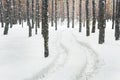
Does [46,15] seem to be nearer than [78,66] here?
No

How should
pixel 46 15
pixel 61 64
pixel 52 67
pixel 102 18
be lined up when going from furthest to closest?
pixel 102 18 < pixel 46 15 < pixel 61 64 < pixel 52 67

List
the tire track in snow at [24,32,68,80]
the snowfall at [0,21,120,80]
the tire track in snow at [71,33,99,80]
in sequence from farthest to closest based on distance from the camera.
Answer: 1. the tire track in snow at [71,33,99,80]
2. the tire track in snow at [24,32,68,80]
3. the snowfall at [0,21,120,80]

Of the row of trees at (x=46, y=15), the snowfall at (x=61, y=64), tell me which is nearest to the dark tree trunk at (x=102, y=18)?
the row of trees at (x=46, y=15)

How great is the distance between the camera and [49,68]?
18422 millimetres

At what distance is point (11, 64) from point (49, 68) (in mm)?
2708

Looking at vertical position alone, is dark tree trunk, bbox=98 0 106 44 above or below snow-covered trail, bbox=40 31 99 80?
above

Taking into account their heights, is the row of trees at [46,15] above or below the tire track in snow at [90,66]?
above

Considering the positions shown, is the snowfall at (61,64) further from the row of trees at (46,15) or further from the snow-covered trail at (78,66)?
the row of trees at (46,15)

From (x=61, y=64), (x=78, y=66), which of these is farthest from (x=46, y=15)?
(x=78, y=66)

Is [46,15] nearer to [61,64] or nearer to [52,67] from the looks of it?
[61,64]

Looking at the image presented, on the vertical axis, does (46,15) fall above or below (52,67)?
above

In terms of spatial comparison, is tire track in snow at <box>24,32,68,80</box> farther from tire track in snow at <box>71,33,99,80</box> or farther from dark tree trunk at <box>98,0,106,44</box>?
dark tree trunk at <box>98,0,106,44</box>

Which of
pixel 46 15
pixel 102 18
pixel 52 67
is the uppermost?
pixel 46 15

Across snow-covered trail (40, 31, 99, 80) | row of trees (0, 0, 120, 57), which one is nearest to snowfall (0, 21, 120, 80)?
snow-covered trail (40, 31, 99, 80)
